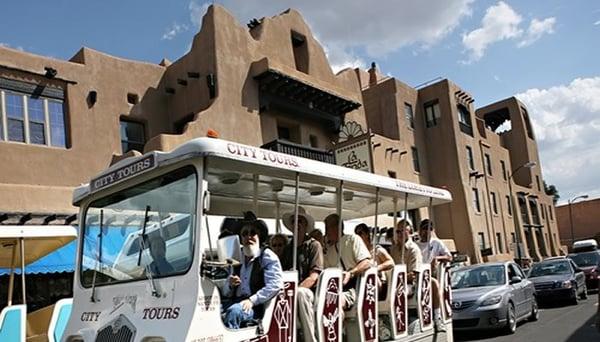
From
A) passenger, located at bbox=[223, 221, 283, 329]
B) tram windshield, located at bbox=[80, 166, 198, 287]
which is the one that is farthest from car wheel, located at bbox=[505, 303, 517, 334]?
tram windshield, located at bbox=[80, 166, 198, 287]

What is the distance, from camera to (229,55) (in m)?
21.1

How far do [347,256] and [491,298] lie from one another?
663cm

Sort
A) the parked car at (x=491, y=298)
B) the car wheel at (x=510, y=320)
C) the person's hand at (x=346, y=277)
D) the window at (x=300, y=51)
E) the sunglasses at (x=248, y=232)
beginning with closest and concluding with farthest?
the sunglasses at (x=248, y=232) → the person's hand at (x=346, y=277) → the parked car at (x=491, y=298) → the car wheel at (x=510, y=320) → the window at (x=300, y=51)

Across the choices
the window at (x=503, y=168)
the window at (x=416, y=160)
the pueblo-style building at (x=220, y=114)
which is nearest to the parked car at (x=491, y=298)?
the pueblo-style building at (x=220, y=114)

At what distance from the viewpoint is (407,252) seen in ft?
23.9

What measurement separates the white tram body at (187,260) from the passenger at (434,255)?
0.71 metres

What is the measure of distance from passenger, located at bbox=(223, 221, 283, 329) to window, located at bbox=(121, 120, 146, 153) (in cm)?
1502

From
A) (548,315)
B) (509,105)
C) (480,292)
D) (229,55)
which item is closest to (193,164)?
(480,292)

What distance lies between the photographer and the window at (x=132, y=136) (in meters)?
19.5

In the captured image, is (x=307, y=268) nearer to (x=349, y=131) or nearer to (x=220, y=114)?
(x=220, y=114)

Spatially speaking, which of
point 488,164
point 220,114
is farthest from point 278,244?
point 488,164

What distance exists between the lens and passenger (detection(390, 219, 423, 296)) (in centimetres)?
713

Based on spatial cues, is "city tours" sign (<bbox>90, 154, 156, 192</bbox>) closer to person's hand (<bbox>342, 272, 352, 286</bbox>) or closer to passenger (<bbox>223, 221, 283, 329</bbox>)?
passenger (<bbox>223, 221, 283, 329</bbox>)

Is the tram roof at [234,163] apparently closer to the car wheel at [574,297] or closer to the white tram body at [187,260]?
the white tram body at [187,260]
